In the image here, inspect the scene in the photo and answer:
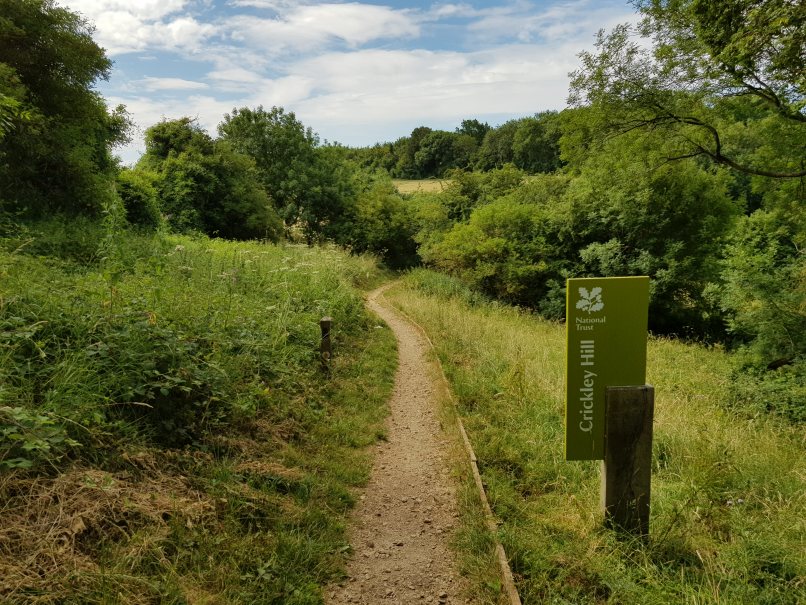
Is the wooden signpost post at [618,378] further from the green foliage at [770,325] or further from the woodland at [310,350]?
the green foliage at [770,325]

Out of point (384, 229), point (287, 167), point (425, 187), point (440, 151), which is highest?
point (440, 151)

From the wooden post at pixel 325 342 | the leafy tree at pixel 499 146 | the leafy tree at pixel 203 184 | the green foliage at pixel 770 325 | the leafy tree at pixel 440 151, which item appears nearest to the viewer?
the wooden post at pixel 325 342

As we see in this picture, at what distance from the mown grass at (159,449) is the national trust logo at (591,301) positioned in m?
2.93

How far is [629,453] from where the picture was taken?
3.83 m

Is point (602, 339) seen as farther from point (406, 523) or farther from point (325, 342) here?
point (325, 342)

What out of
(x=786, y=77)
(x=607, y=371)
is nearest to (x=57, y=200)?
(x=607, y=371)

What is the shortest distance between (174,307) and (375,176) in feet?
132

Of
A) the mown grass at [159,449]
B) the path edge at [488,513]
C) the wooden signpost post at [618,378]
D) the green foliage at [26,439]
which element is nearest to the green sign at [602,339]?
the wooden signpost post at [618,378]

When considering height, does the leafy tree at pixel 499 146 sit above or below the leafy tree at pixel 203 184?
above

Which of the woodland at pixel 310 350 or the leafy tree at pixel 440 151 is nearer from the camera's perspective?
the woodland at pixel 310 350

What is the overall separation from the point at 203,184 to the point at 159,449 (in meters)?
22.0

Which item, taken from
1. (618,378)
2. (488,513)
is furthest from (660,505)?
(488,513)

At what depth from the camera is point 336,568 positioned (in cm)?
362

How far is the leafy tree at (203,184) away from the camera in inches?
859
